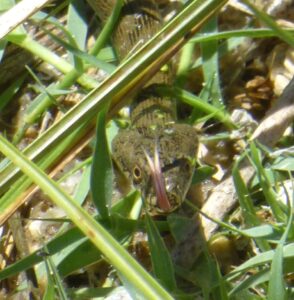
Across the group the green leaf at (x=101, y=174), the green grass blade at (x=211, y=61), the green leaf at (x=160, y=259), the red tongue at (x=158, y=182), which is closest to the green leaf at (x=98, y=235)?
the green leaf at (x=101, y=174)

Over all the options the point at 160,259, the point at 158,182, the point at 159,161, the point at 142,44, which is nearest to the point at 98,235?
the point at 160,259

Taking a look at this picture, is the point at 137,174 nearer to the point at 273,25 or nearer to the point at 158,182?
the point at 158,182

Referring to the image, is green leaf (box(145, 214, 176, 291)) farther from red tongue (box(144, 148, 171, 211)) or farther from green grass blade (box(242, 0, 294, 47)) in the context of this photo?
green grass blade (box(242, 0, 294, 47))

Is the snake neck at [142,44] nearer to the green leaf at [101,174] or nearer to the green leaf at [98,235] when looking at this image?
the green leaf at [101,174]

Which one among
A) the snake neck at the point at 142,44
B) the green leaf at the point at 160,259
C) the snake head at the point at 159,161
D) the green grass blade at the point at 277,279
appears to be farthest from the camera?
the snake neck at the point at 142,44

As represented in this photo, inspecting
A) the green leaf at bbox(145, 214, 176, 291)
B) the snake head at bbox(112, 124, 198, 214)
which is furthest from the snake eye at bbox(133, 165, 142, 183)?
the green leaf at bbox(145, 214, 176, 291)

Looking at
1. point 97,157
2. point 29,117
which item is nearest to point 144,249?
point 97,157

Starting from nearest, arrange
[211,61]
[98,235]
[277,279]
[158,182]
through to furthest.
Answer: [98,235]
[277,279]
[158,182]
[211,61]
